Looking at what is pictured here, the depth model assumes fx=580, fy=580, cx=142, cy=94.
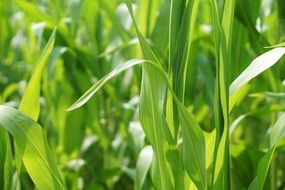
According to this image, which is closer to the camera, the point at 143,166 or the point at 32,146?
the point at 32,146

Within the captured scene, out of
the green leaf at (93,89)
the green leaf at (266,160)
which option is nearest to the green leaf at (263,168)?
the green leaf at (266,160)

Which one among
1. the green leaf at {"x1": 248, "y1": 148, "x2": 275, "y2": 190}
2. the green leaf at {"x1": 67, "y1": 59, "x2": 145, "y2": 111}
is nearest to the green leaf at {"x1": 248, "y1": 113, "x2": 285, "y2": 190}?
the green leaf at {"x1": 248, "y1": 148, "x2": 275, "y2": 190}

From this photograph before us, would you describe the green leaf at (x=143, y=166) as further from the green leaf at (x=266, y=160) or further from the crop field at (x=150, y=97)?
the green leaf at (x=266, y=160)

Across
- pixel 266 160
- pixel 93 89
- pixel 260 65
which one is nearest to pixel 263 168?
pixel 266 160

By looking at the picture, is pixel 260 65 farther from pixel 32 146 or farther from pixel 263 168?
pixel 32 146

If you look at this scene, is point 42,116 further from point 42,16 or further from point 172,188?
point 172,188

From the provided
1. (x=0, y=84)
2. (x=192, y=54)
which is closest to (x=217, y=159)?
(x=192, y=54)

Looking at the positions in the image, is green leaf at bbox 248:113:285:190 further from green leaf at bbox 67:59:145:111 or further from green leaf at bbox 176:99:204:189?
green leaf at bbox 67:59:145:111
